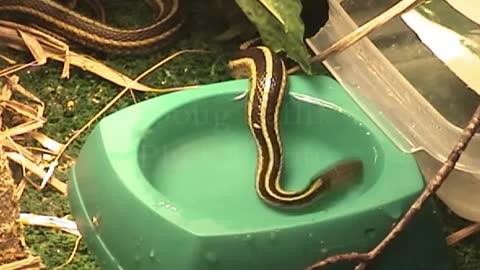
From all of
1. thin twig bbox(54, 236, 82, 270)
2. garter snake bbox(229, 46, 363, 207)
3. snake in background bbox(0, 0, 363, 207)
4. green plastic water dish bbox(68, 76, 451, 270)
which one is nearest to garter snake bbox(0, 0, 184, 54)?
→ snake in background bbox(0, 0, 363, 207)

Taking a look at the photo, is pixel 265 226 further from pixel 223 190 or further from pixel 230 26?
pixel 230 26

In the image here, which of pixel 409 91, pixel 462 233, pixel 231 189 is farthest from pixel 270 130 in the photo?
pixel 462 233

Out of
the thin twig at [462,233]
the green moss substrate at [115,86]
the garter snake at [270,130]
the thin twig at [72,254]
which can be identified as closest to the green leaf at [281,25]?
the garter snake at [270,130]

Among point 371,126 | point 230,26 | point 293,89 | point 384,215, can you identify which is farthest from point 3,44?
point 384,215

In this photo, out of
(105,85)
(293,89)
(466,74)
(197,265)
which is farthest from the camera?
(105,85)

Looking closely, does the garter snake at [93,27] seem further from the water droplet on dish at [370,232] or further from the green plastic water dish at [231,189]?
the water droplet on dish at [370,232]

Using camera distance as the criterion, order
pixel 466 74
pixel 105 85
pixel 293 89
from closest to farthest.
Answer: pixel 466 74, pixel 293 89, pixel 105 85

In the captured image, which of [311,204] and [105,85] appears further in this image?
[105,85]
